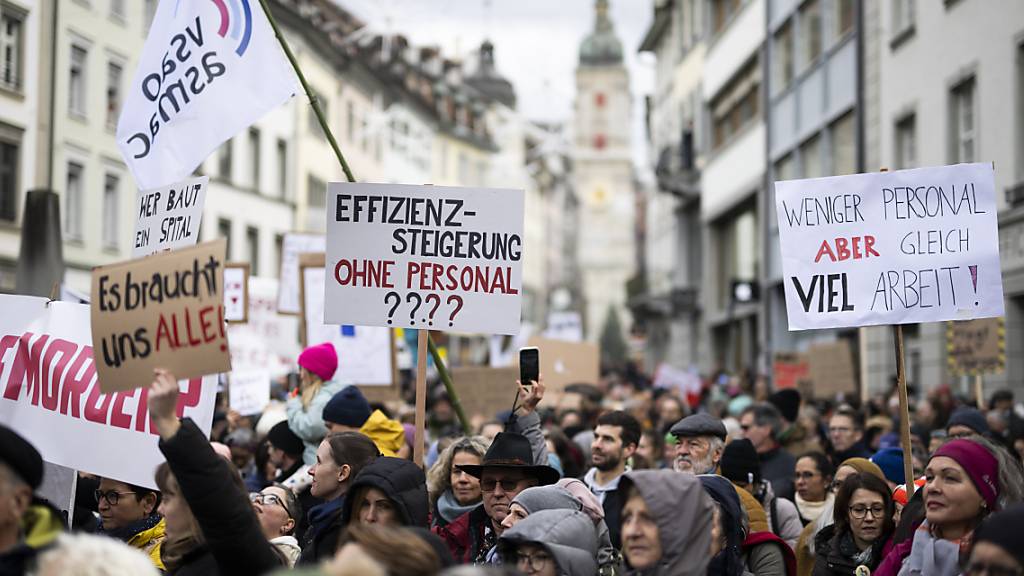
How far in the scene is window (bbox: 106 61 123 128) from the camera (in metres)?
36.6

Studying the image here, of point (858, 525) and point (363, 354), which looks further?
point (363, 354)

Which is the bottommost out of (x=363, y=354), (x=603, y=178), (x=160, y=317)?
Answer: (x=160, y=317)

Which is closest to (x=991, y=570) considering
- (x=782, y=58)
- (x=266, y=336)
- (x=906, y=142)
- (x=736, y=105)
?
(x=266, y=336)

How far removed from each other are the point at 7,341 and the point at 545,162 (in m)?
107

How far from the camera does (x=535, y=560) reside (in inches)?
229

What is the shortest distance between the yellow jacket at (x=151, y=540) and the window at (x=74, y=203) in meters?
29.4

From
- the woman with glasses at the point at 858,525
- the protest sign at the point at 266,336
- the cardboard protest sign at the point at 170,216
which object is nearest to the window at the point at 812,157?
the protest sign at the point at 266,336

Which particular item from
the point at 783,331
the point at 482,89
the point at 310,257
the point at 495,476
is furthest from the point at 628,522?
the point at 482,89

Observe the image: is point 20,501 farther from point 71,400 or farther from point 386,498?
point 71,400

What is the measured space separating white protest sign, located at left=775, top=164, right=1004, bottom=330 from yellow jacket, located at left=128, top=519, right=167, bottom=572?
3.28 metres

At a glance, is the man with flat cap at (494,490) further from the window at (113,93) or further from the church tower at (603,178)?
the church tower at (603,178)

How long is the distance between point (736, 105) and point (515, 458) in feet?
110

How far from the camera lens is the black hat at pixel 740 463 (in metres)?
8.70

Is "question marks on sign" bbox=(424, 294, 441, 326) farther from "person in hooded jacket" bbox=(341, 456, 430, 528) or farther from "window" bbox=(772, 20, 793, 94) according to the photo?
"window" bbox=(772, 20, 793, 94)
